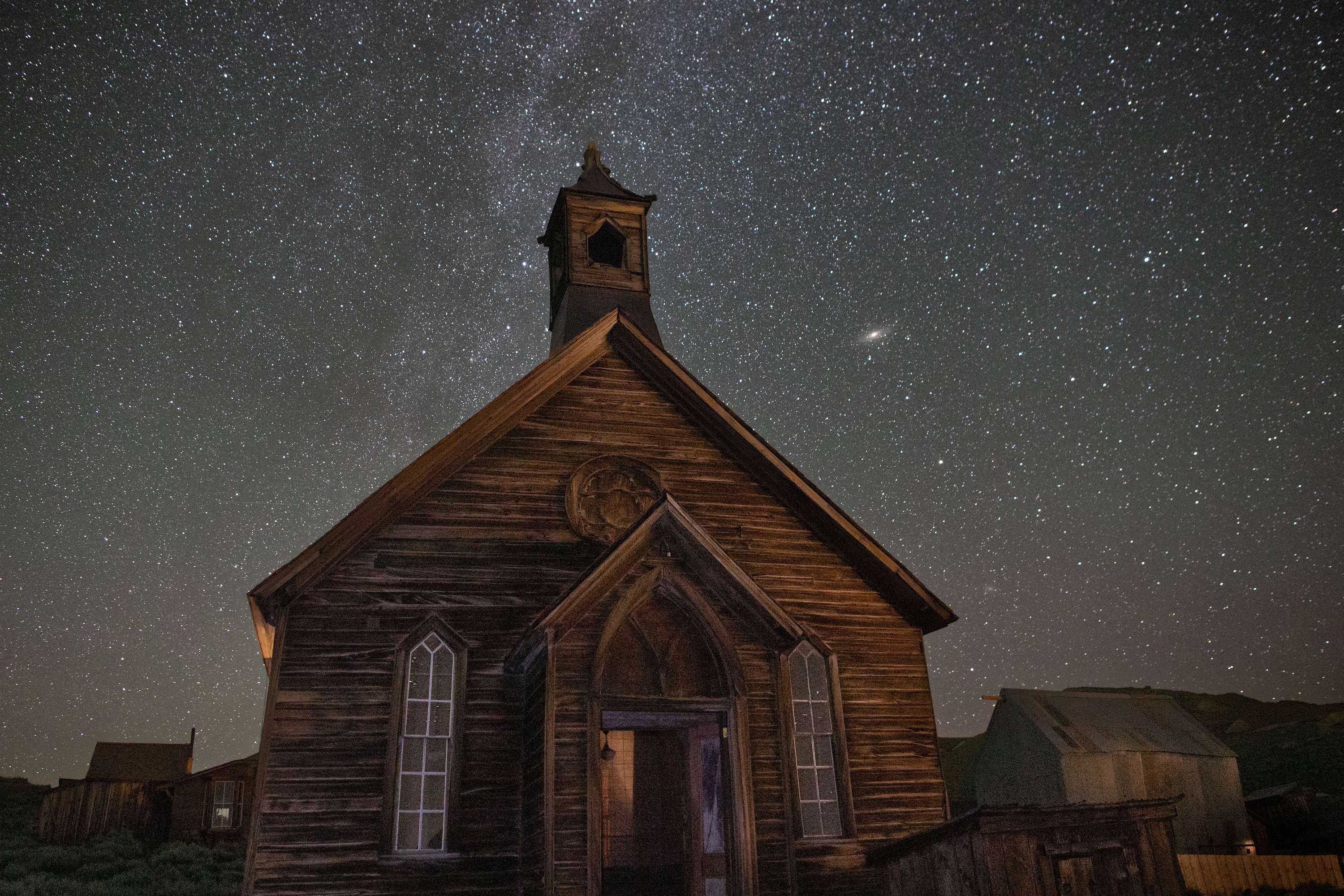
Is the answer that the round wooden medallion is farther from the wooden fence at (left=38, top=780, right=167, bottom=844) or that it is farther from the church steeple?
the wooden fence at (left=38, top=780, right=167, bottom=844)

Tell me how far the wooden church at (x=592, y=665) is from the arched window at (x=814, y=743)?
0.09 feet

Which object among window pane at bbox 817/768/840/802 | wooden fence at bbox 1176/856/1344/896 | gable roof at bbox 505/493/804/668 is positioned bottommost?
wooden fence at bbox 1176/856/1344/896

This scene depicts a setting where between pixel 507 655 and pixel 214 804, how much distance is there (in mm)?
35192

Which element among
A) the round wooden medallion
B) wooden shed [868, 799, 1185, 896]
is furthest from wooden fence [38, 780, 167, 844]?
wooden shed [868, 799, 1185, 896]

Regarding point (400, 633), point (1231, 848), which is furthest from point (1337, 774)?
point (400, 633)

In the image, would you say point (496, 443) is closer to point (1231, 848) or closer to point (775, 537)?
point (775, 537)

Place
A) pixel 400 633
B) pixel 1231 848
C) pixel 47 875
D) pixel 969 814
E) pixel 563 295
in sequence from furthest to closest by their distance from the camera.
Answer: pixel 1231 848
pixel 47 875
pixel 563 295
pixel 400 633
pixel 969 814

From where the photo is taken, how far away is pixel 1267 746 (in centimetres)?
5672

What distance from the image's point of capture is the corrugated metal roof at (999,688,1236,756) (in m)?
31.0

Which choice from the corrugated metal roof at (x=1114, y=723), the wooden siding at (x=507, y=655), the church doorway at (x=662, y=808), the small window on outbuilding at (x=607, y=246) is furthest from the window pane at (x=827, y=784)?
the corrugated metal roof at (x=1114, y=723)

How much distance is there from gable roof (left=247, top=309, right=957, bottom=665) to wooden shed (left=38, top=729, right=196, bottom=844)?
35.4 metres

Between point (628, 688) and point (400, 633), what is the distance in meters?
2.79

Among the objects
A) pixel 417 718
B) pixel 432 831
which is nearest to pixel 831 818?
pixel 432 831

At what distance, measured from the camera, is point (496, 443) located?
1224 cm
